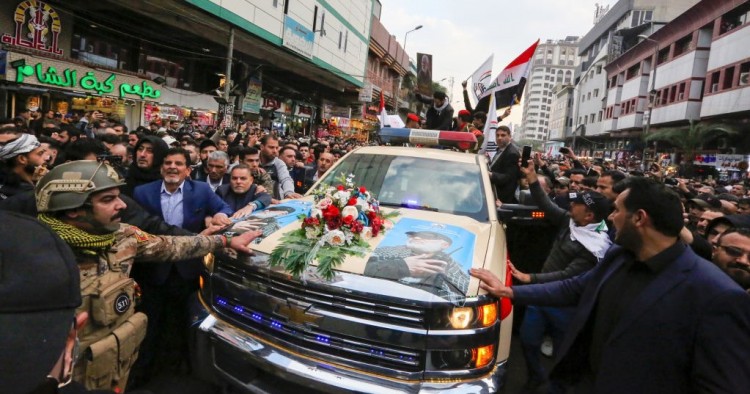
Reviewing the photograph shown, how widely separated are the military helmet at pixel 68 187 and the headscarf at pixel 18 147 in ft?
5.90

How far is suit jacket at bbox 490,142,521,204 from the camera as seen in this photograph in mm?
6007

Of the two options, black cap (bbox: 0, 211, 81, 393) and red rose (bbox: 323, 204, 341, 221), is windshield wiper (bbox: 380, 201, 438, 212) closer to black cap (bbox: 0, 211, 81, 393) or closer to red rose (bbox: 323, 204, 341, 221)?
red rose (bbox: 323, 204, 341, 221)

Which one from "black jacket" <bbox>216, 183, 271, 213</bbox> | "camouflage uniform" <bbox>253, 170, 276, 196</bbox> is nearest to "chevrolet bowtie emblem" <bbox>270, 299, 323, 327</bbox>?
"black jacket" <bbox>216, 183, 271, 213</bbox>

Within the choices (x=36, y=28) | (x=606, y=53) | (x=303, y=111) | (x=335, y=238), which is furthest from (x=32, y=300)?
(x=606, y=53)

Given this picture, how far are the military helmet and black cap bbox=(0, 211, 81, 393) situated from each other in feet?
4.40

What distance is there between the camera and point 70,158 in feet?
14.7

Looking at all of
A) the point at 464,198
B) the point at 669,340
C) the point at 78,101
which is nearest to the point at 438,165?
the point at 464,198

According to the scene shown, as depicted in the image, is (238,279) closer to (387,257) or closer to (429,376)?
(387,257)

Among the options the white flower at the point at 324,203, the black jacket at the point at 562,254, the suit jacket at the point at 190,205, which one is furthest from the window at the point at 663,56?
the suit jacket at the point at 190,205

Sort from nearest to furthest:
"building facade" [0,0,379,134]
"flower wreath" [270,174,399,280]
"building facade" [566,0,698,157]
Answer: "flower wreath" [270,174,399,280] → "building facade" [0,0,379,134] → "building facade" [566,0,698,157]

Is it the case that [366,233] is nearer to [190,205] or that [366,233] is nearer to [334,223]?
[334,223]

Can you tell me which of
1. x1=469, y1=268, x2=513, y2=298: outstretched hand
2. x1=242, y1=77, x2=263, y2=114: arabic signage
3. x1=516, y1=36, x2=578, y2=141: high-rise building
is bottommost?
x1=469, y1=268, x2=513, y2=298: outstretched hand

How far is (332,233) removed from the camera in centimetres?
295

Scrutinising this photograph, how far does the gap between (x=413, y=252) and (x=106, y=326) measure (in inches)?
68.9
